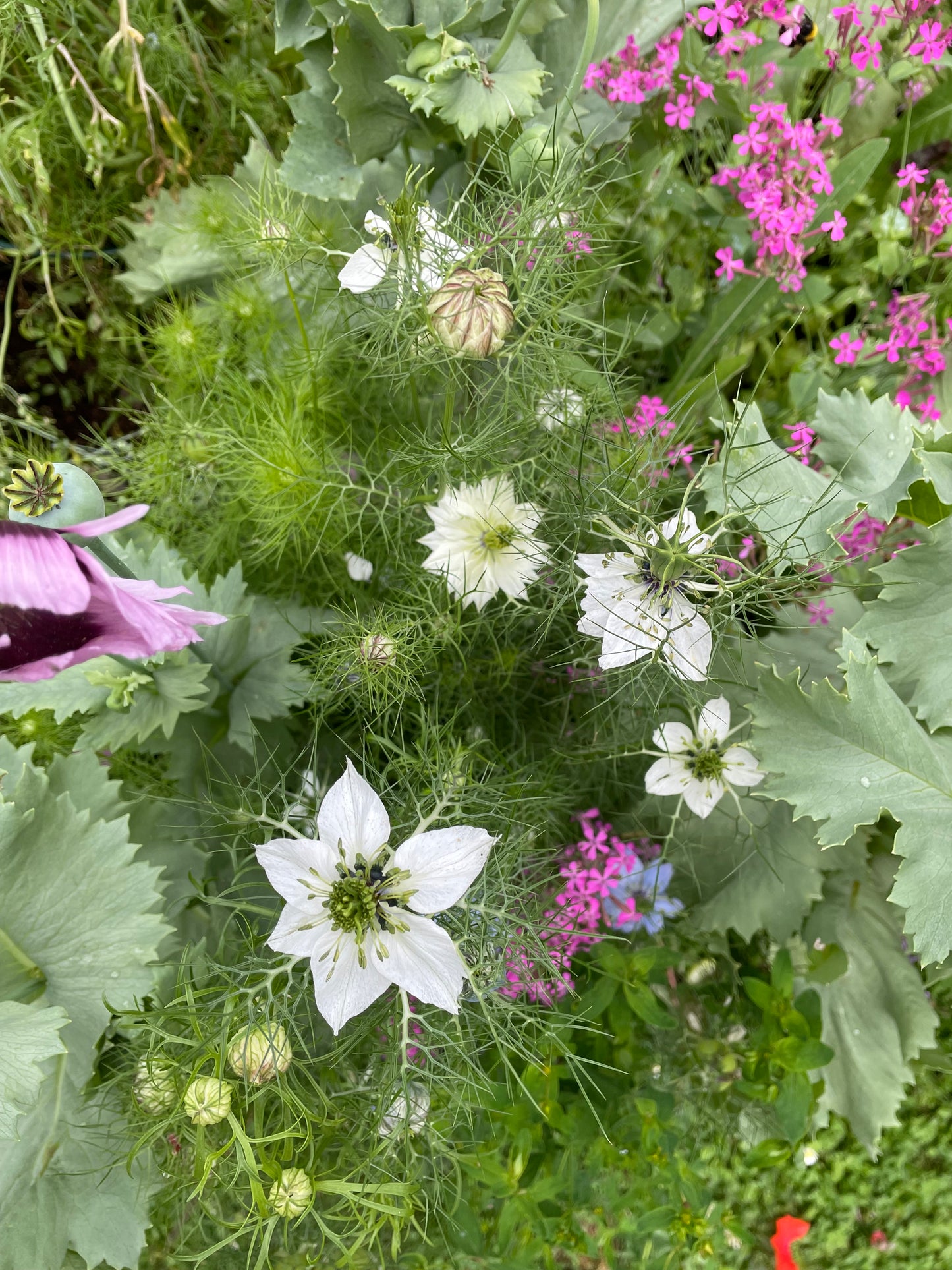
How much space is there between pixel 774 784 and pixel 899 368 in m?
0.81

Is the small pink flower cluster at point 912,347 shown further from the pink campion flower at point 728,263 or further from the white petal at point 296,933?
the white petal at point 296,933

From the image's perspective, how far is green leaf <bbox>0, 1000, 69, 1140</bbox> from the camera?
0.86 metres

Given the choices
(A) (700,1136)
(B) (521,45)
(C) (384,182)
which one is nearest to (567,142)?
(B) (521,45)

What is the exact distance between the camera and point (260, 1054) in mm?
799

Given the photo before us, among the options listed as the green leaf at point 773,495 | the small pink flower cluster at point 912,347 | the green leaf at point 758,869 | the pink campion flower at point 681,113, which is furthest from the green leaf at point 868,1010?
the pink campion flower at point 681,113

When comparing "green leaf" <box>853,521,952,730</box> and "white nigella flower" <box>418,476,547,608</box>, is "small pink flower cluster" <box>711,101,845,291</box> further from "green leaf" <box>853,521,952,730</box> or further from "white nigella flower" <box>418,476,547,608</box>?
"white nigella flower" <box>418,476,547,608</box>

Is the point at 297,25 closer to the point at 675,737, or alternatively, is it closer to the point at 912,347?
the point at 912,347

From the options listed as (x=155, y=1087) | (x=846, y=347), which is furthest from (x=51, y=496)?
(x=846, y=347)

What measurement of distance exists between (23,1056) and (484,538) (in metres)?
0.69

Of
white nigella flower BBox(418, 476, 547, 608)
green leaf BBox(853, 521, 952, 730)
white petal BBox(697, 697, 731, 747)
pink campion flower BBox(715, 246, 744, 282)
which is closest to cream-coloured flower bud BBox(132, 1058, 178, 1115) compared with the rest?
white nigella flower BBox(418, 476, 547, 608)

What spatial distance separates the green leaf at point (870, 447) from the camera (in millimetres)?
1063

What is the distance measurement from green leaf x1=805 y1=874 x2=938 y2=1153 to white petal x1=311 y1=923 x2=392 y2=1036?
812mm

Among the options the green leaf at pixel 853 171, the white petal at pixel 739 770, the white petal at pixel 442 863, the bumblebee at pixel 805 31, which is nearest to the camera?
the white petal at pixel 442 863

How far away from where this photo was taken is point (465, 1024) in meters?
0.96
